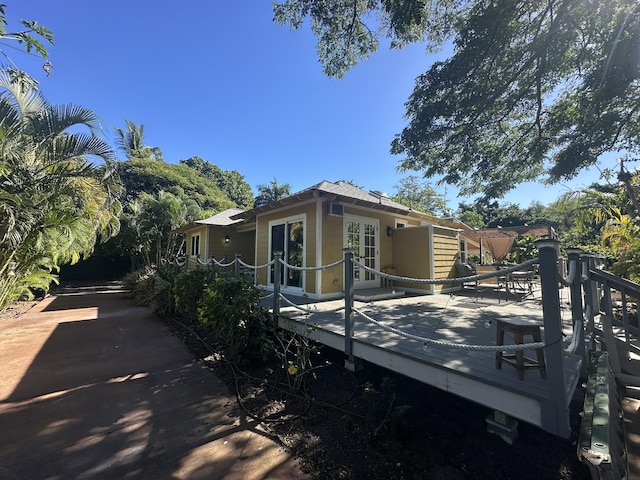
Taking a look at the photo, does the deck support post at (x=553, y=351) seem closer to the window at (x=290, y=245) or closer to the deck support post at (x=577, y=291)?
the deck support post at (x=577, y=291)

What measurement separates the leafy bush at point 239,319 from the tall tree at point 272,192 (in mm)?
31157

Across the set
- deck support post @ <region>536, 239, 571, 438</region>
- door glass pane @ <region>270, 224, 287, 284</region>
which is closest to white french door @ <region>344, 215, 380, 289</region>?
door glass pane @ <region>270, 224, 287, 284</region>

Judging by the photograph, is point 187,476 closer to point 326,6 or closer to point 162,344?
point 162,344

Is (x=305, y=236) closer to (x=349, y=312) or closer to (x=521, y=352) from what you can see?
(x=349, y=312)

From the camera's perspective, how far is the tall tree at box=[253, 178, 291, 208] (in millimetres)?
35406

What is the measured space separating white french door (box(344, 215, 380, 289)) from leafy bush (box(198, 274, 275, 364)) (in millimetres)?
3554

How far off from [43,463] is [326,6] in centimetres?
892

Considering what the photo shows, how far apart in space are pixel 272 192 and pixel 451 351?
34.6 meters

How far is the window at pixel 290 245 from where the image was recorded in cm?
757

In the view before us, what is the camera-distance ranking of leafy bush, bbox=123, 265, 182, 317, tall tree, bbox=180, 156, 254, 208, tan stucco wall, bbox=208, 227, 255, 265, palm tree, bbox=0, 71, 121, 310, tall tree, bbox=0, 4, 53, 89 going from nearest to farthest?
tall tree, bbox=0, 4, 53, 89
palm tree, bbox=0, 71, 121, 310
leafy bush, bbox=123, 265, 182, 317
tan stucco wall, bbox=208, 227, 255, 265
tall tree, bbox=180, 156, 254, 208

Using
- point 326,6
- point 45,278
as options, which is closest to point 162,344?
point 45,278

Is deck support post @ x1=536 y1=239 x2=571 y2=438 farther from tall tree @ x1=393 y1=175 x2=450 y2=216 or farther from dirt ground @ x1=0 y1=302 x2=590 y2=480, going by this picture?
tall tree @ x1=393 y1=175 x2=450 y2=216

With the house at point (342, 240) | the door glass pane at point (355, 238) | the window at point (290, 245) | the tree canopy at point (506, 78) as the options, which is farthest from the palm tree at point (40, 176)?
the door glass pane at point (355, 238)

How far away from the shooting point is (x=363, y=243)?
7.94 metres
